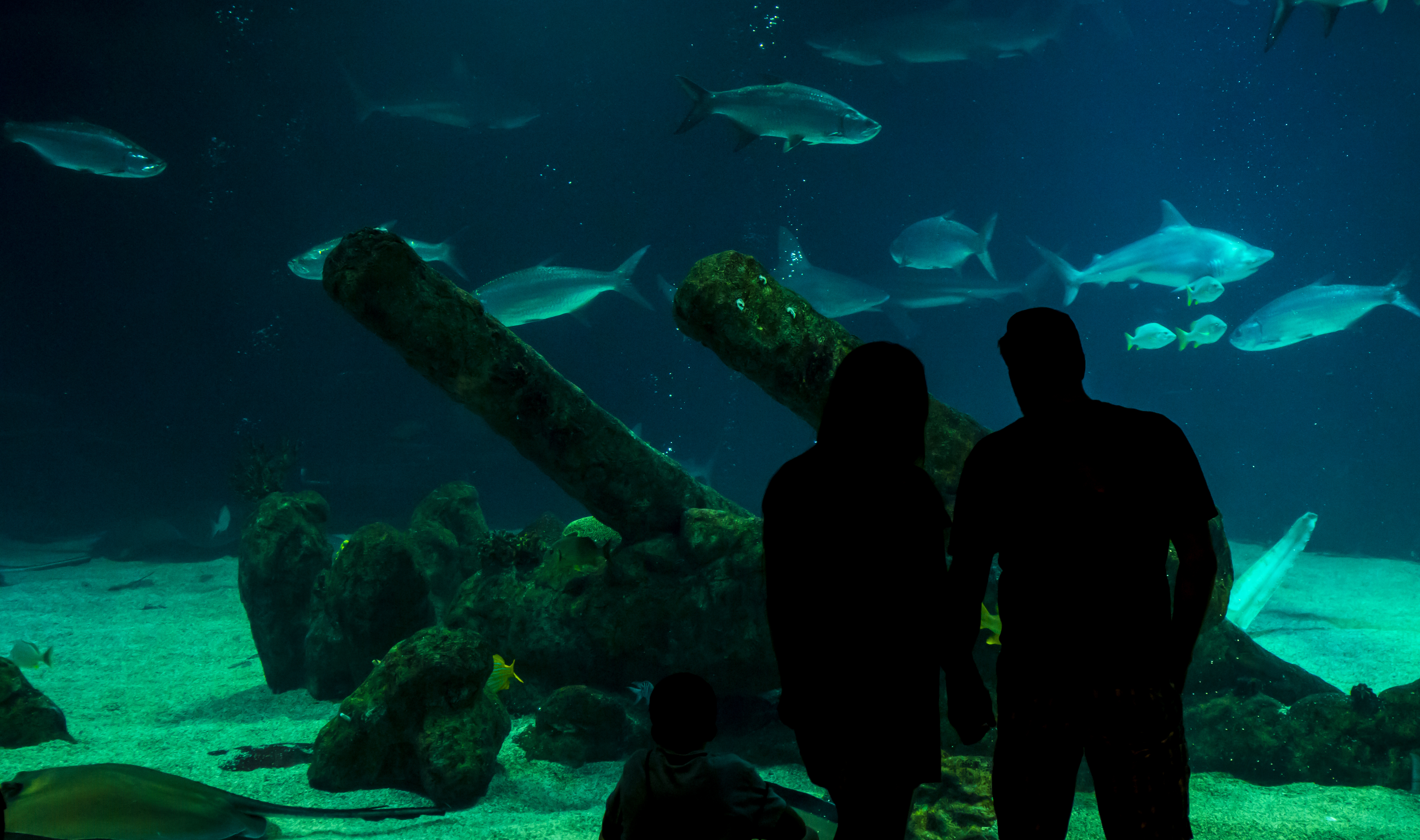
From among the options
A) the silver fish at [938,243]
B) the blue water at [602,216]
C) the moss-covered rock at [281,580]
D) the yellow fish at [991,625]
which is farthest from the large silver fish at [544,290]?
the blue water at [602,216]

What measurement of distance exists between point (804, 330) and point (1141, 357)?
21575 millimetres

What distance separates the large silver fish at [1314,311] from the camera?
890cm

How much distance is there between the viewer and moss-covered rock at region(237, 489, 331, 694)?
20.0 feet

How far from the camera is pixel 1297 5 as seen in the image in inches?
336

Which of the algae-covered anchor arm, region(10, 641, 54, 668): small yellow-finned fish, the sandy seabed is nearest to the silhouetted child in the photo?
the sandy seabed

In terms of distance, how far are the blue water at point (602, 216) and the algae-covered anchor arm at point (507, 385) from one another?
35.2ft

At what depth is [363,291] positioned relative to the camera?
412 centimetres

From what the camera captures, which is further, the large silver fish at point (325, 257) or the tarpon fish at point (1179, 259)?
the tarpon fish at point (1179, 259)

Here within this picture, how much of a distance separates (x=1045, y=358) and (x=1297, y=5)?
10.3 meters

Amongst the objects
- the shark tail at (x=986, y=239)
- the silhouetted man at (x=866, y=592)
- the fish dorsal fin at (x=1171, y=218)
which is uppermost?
the fish dorsal fin at (x=1171, y=218)

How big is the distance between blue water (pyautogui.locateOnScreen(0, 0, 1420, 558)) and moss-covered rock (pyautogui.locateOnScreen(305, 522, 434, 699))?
876cm

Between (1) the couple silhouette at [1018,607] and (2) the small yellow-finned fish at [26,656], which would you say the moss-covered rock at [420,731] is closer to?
(2) the small yellow-finned fish at [26,656]

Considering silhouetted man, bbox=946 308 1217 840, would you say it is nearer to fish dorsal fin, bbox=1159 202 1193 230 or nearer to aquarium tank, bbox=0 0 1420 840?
aquarium tank, bbox=0 0 1420 840

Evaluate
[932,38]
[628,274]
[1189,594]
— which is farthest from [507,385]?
[932,38]
